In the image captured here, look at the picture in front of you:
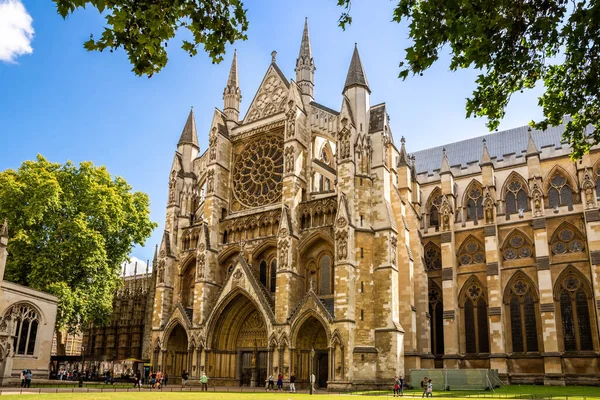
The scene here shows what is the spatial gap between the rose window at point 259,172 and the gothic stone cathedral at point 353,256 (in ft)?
0.35

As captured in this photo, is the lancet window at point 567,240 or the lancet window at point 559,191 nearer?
the lancet window at point 567,240

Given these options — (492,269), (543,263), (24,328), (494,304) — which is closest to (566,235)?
(543,263)

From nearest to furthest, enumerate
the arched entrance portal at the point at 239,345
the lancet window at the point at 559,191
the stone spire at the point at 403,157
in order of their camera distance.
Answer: the arched entrance portal at the point at 239,345 → the stone spire at the point at 403,157 → the lancet window at the point at 559,191

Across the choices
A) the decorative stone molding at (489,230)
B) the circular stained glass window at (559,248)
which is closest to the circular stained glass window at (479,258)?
the decorative stone molding at (489,230)

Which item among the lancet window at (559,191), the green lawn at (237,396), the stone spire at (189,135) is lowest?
the green lawn at (237,396)

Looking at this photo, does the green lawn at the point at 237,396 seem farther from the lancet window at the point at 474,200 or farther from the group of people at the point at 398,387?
the lancet window at the point at 474,200

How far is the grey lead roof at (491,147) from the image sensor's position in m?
42.8

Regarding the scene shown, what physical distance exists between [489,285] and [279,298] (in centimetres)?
1465

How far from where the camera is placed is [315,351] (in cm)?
3075

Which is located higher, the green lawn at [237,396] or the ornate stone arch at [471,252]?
the ornate stone arch at [471,252]

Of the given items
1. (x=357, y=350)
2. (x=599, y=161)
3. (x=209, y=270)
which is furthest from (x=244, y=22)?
(x=599, y=161)

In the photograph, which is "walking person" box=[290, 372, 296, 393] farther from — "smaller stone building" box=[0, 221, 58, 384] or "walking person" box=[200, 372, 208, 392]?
"smaller stone building" box=[0, 221, 58, 384]

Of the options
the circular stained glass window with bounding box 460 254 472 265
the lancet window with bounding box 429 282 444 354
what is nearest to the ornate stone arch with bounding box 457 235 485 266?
the circular stained glass window with bounding box 460 254 472 265

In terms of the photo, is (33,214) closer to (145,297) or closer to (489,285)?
(145,297)
